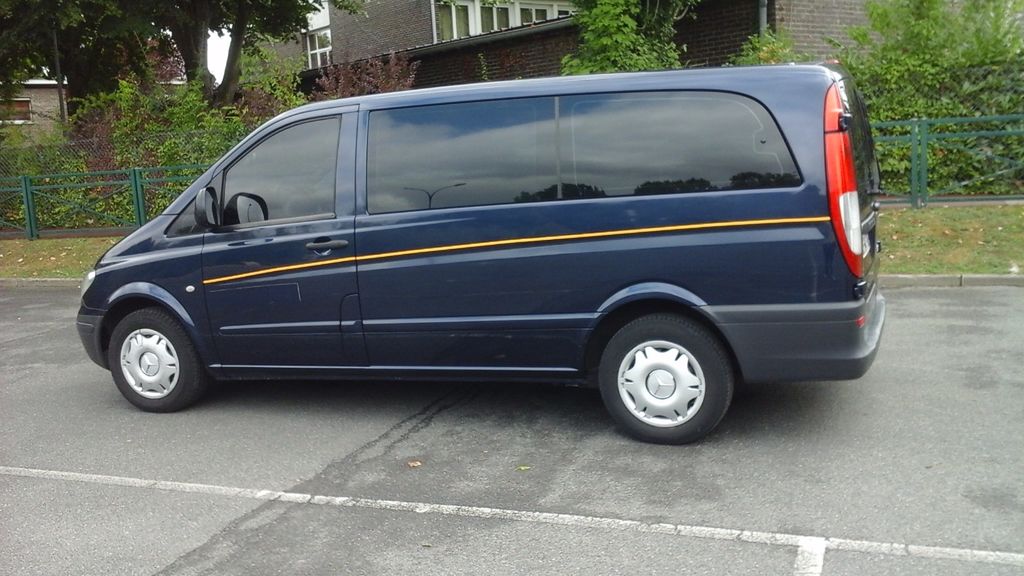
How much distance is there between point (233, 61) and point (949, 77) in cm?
1443

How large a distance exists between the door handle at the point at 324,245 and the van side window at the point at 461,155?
276 millimetres

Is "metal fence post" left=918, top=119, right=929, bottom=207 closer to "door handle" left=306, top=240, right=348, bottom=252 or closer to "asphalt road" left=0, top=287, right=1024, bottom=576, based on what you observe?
"asphalt road" left=0, top=287, right=1024, bottom=576

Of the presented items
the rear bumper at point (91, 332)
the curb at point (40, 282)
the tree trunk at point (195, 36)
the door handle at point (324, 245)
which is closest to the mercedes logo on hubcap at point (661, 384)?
the door handle at point (324, 245)

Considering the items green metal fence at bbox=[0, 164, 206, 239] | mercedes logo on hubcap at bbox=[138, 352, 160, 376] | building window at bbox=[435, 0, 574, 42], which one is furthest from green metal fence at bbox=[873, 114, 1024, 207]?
building window at bbox=[435, 0, 574, 42]

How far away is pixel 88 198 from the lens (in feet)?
58.5

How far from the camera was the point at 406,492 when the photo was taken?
4738 mm

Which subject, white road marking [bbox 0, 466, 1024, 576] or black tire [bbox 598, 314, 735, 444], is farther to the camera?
black tire [bbox 598, 314, 735, 444]

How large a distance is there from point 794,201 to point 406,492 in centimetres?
243

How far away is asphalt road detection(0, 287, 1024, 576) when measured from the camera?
3.95m

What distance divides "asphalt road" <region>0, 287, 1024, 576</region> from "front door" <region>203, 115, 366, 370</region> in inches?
21.9

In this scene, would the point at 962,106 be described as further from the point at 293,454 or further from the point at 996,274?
the point at 293,454

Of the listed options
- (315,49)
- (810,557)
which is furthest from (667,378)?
(315,49)

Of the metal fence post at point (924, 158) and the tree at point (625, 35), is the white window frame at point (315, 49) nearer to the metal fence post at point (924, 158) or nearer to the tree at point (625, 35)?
the tree at point (625, 35)

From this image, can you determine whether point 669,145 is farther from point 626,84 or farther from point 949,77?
point 949,77
